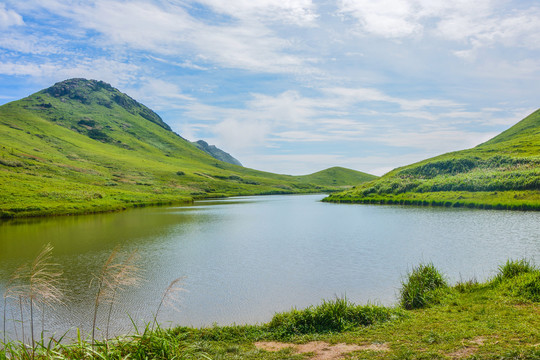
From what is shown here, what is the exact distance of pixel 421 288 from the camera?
→ 618 inches

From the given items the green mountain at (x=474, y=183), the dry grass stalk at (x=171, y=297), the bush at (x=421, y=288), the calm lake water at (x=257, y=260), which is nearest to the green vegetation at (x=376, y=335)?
the bush at (x=421, y=288)

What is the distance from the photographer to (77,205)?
75312 mm

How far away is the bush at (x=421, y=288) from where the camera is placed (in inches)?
581

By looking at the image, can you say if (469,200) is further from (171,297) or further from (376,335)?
(171,297)

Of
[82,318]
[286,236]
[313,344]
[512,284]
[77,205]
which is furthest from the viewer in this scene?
[77,205]

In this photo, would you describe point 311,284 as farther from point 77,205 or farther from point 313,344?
point 77,205

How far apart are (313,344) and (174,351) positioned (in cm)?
460

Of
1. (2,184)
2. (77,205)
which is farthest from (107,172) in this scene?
(77,205)

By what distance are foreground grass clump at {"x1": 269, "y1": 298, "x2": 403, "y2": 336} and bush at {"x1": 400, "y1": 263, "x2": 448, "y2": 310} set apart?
85.5 inches

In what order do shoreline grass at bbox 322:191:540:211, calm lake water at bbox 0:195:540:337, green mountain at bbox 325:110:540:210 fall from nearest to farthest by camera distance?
calm lake water at bbox 0:195:540:337 < shoreline grass at bbox 322:191:540:211 < green mountain at bbox 325:110:540:210

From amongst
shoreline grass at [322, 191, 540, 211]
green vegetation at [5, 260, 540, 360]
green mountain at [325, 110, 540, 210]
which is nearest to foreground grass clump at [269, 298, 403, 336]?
green vegetation at [5, 260, 540, 360]

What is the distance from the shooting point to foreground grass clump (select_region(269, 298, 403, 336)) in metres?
12.2

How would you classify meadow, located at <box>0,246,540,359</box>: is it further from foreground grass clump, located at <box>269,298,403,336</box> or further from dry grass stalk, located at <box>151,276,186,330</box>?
dry grass stalk, located at <box>151,276,186,330</box>

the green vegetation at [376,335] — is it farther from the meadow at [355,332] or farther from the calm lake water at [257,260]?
the calm lake water at [257,260]
